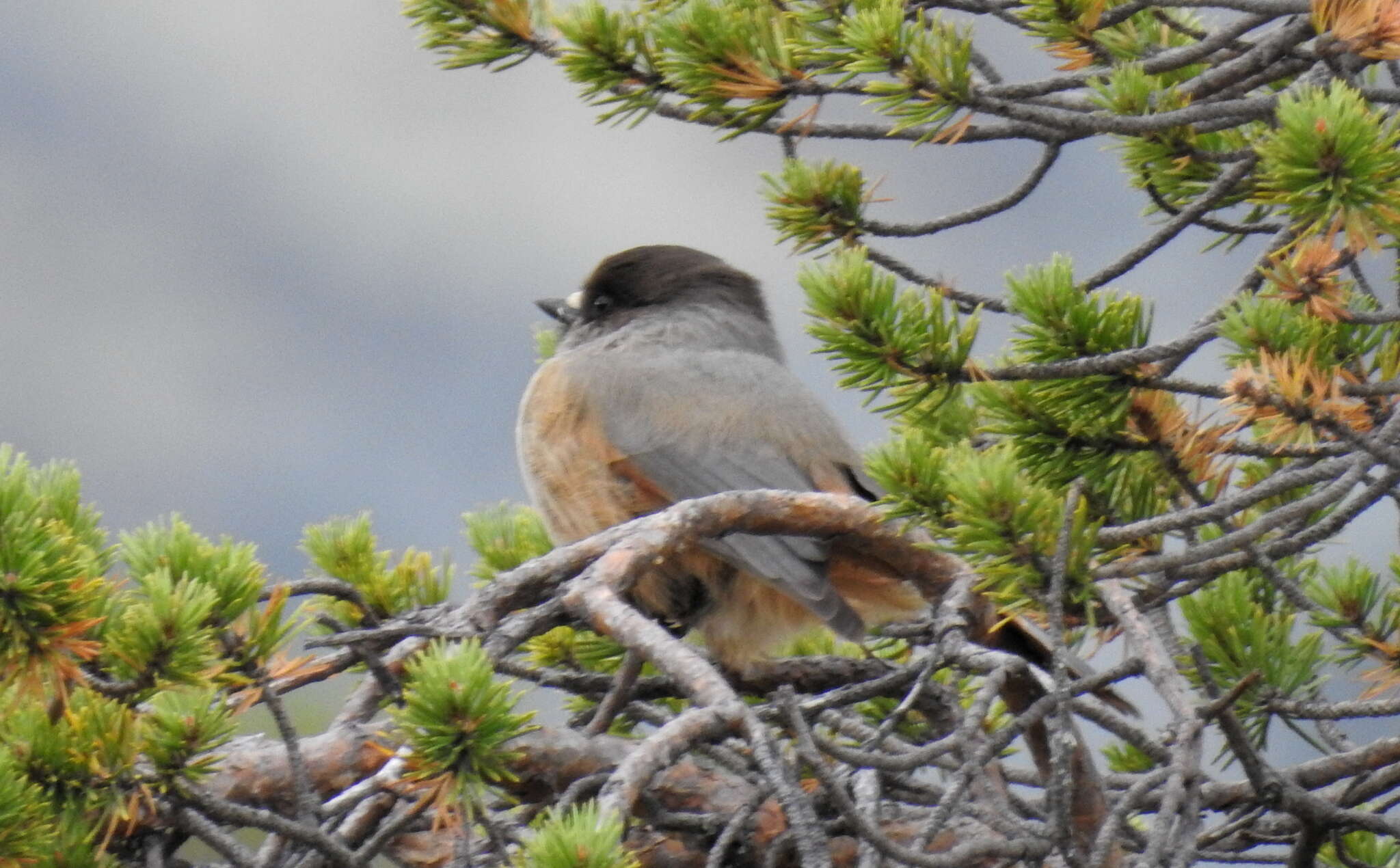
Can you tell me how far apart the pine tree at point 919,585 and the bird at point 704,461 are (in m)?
0.18

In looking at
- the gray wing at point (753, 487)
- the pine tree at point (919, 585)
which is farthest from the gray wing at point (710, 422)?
the pine tree at point (919, 585)

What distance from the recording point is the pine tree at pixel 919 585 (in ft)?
5.76

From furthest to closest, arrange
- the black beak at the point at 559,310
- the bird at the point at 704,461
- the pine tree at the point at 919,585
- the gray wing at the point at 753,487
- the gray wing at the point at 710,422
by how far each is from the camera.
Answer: the black beak at the point at 559,310, the gray wing at the point at 710,422, the bird at the point at 704,461, the gray wing at the point at 753,487, the pine tree at the point at 919,585

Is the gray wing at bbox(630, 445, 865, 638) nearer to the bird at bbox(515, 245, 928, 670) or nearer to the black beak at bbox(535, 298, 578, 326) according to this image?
the bird at bbox(515, 245, 928, 670)

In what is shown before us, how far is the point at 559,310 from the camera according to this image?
14.4ft

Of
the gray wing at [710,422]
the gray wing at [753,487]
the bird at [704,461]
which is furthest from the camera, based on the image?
the gray wing at [710,422]

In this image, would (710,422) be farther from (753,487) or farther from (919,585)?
(919,585)

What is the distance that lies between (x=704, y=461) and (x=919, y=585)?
105cm

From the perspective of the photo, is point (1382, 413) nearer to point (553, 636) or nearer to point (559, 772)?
point (559, 772)

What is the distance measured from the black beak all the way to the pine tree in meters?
1.32

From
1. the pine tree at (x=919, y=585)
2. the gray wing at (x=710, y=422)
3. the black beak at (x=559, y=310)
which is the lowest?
the pine tree at (x=919, y=585)

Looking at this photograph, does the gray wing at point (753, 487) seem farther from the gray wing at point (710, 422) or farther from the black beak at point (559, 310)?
the black beak at point (559, 310)

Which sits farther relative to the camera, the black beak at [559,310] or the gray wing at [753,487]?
the black beak at [559,310]

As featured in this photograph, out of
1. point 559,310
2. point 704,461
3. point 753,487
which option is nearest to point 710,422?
point 704,461
